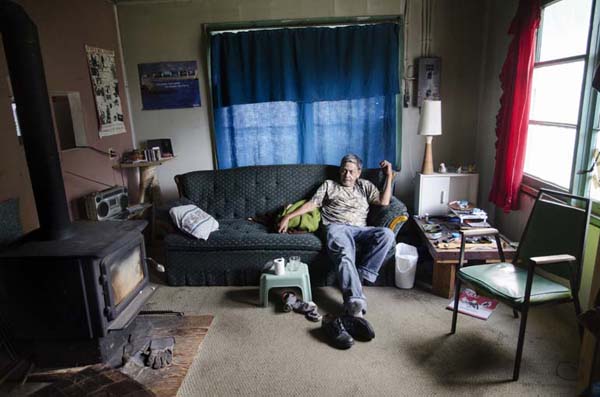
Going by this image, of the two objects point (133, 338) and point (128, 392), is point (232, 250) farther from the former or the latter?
point (128, 392)

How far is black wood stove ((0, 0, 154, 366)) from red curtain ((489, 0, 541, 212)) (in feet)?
9.12

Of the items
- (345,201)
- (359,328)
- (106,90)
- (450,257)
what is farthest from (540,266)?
(106,90)

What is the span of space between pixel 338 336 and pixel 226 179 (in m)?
1.91

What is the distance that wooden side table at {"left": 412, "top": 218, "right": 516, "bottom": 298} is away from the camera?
277cm

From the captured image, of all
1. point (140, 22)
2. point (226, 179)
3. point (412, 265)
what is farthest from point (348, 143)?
point (140, 22)

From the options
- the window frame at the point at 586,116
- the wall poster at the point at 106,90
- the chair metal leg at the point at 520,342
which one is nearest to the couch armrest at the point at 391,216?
the window frame at the point at 586,116

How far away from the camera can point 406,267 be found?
3.03 m

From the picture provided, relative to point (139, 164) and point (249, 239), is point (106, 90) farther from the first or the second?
point (249, 239)

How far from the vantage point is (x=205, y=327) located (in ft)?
8.59

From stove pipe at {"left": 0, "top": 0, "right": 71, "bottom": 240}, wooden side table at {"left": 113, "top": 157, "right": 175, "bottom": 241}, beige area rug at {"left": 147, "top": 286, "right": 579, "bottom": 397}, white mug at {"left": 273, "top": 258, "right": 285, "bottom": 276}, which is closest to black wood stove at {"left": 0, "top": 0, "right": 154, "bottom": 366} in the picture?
stove pipe at {"left": 0, "top": 0, "right": 71, "bottom": 240}

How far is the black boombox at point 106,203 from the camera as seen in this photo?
128 inches

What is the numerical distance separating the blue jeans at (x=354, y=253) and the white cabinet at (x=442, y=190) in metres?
0.73

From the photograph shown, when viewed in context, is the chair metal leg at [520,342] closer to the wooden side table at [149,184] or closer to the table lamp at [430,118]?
the table lamp at [430,118]

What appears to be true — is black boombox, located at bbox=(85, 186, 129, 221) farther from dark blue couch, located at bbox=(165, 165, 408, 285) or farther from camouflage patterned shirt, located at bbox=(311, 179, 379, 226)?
camouflage patterned shirt, located at bbox=(311, 179, 379, 226)
